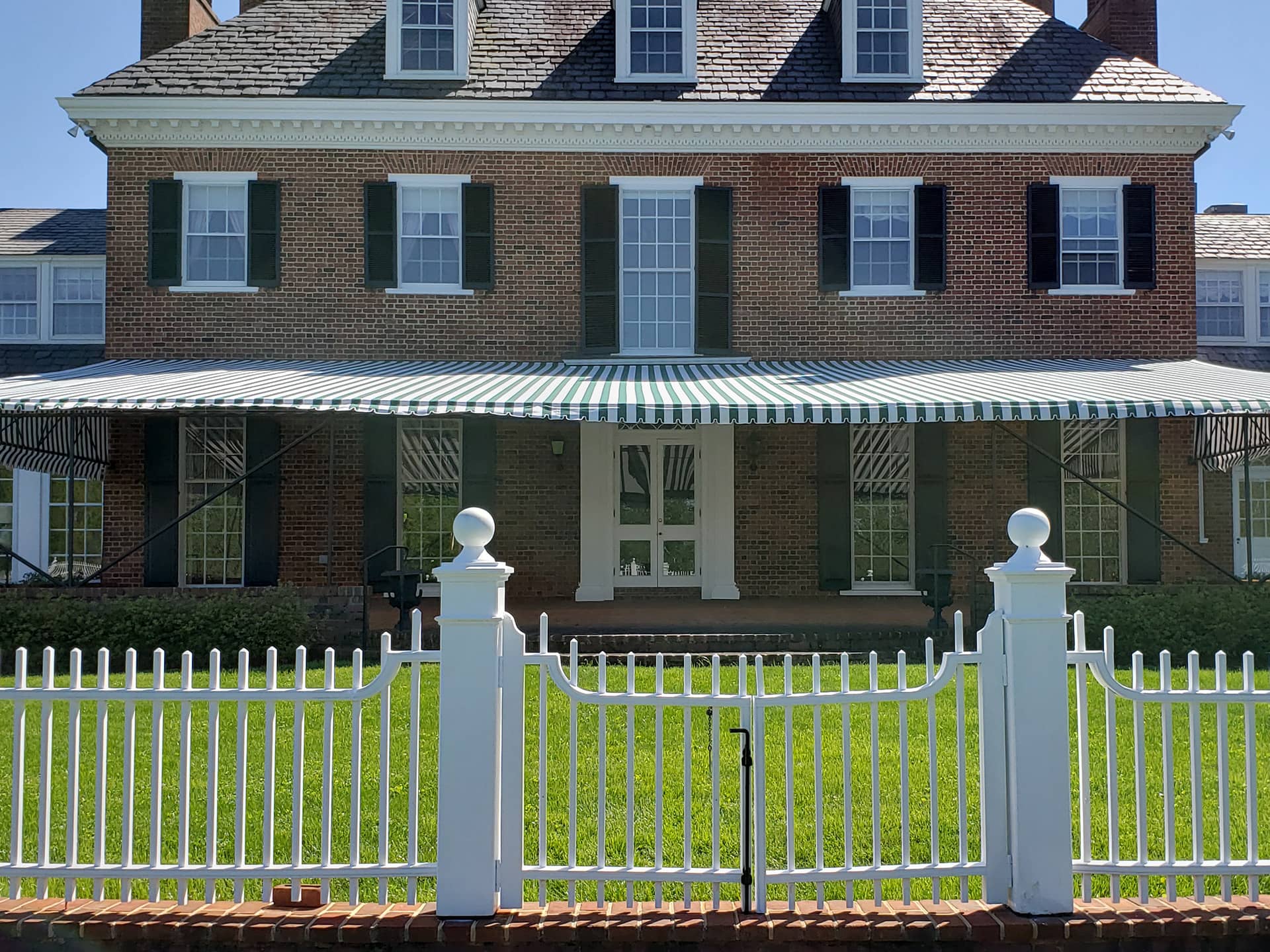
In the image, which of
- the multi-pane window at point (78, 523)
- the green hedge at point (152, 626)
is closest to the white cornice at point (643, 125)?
the multi-pane window at point (78, 523)

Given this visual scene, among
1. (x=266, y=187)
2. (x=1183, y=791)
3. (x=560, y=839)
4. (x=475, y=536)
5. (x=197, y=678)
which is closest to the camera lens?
(x=475, y=536)

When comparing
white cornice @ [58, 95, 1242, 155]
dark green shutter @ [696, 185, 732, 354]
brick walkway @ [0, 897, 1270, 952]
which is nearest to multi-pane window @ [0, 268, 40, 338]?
white cornice @ [58, 95, 1242, 155]

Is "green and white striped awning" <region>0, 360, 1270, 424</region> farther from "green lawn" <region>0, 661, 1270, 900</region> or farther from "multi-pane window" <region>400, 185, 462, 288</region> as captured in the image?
"green lawn" <region>0, 661, 1270, 900</region>

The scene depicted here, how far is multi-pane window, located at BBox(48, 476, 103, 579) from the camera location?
18125 mm

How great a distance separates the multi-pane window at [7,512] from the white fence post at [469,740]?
1700 centimetres

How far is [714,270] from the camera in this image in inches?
578

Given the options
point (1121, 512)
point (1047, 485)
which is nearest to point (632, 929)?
point (1047, 485)

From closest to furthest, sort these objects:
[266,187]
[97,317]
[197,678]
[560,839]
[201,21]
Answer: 1. [560,839]
2. [197,678]
3. [266,187]
4. [201,21]
5. [97,317]

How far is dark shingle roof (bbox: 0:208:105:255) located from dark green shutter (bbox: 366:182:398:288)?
7592mm

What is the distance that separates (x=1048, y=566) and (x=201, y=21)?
17.5 metres

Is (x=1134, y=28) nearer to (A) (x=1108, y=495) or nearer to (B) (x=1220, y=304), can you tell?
(B) (x=1220, y=304)

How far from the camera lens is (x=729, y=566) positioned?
14.8m

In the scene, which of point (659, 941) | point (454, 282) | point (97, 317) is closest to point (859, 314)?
point (454, 282)

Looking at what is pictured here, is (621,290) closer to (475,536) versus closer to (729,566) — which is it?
(729,566)
